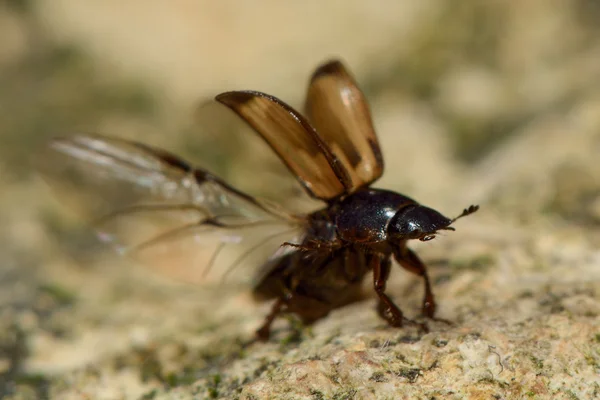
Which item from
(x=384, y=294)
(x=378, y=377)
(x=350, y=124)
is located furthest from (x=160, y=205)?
(x=378, y=377)

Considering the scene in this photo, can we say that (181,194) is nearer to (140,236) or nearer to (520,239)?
(140,236)

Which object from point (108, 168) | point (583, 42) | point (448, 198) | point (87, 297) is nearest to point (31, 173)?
point (87, 297)

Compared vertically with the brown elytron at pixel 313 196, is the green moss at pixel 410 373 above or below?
below

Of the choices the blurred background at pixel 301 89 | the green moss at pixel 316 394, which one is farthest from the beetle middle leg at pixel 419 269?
the blurred background at pixel 301 89

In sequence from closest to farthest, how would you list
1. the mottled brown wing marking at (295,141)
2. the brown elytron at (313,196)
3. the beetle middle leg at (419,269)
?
the mottled brown wing marking at (295,141), the brown elytron at (313,196), the beetle middle leg at (419,269)

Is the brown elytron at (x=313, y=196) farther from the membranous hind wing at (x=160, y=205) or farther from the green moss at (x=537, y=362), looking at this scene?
the green moss at (x=537, y=362)

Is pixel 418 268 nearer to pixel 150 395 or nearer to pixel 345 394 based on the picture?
pixel 345 394
